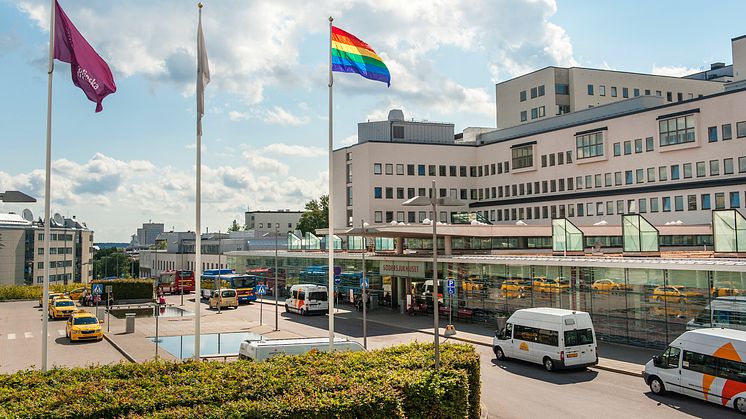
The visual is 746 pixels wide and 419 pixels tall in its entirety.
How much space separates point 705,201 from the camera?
165 ft

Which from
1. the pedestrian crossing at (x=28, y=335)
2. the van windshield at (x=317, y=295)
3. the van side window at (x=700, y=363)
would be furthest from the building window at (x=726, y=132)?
the pedestrian crossing at (x=28, y=335)

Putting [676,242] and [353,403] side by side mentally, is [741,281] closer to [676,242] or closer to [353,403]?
[353,403]

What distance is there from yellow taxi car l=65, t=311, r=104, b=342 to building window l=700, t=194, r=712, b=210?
148 feet

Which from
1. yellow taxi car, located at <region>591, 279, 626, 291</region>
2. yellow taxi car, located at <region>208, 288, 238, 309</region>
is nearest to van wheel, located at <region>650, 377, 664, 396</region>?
yellow taxi car, located at <region>591, 279, 626, 291</region>

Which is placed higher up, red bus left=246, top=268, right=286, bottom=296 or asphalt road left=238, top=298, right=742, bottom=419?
red bus left=246, top=268, right=286, bottom=296

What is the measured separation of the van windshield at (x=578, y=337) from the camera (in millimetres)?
23469

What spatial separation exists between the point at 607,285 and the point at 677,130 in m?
28.2

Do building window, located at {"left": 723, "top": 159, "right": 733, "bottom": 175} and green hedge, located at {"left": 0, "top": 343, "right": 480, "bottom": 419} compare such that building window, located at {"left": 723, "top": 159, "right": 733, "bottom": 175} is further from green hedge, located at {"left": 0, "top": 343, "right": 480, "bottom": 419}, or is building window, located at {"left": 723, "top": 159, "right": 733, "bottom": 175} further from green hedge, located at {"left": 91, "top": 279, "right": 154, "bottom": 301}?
green hedge, located at {"left": 91, "top": 279, "right": 154, "bottom": 301}

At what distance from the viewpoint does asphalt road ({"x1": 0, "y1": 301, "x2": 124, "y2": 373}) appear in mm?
28219

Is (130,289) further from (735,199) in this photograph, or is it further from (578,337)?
(735,199)

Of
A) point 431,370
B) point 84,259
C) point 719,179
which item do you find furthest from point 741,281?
point 84,259

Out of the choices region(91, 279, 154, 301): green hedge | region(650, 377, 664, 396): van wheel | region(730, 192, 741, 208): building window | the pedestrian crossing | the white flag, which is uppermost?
the white flag

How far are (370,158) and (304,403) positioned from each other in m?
58.4

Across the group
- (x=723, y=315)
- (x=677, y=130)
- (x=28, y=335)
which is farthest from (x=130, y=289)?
(x=723, y=315)
